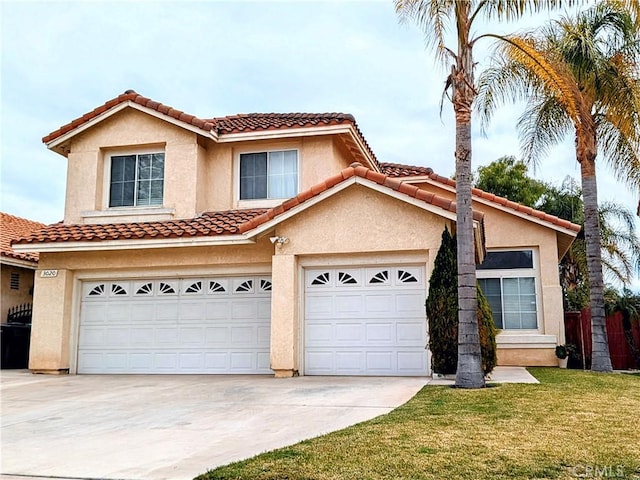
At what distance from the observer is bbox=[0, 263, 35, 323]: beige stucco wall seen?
18.0m

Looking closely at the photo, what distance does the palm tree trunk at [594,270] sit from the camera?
576 inches

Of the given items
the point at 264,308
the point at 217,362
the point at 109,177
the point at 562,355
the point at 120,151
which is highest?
the point at 120,151

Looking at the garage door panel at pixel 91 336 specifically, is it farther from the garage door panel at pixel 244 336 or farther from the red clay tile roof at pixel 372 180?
the red clay tile roof at pixel 372 180

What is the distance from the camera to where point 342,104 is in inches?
804

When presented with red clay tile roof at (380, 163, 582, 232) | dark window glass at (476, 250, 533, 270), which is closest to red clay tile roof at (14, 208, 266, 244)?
red clay tile roof at (380, 163, 582, 232)

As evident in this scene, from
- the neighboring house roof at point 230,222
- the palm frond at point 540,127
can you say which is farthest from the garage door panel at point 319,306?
the palm frond at point 540,127

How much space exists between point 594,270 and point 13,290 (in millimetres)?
16571

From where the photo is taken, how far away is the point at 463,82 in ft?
35.6

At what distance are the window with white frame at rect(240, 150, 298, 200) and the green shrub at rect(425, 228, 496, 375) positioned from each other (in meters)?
5.46

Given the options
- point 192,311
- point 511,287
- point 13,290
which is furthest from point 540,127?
point 13,290

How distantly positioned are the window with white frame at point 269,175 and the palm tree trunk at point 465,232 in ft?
19.8

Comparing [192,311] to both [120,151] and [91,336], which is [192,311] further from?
[120,151]

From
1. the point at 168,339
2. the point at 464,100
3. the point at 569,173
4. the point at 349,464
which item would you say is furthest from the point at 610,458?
the point at 569,173

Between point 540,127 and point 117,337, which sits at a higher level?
point 540,127
